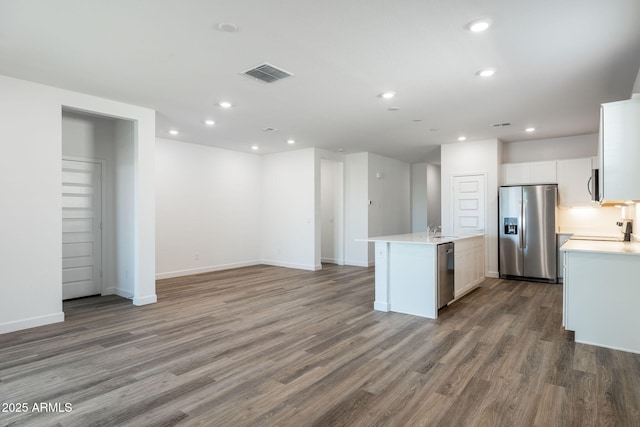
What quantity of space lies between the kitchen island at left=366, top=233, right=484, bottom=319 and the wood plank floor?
0.67 ft

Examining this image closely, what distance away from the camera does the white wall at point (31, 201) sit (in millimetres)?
3840

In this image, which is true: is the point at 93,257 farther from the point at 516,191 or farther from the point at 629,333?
the point at 516,191

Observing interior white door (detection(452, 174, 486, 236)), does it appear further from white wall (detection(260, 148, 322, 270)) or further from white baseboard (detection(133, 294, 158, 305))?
white baseboard (detection(133, 294, 158, 305))

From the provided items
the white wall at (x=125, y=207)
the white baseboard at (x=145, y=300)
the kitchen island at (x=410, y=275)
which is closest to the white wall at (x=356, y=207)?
the kitchen island at (x=410, y=275)

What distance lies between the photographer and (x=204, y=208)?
762cm

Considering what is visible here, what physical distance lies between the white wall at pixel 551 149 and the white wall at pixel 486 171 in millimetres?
443

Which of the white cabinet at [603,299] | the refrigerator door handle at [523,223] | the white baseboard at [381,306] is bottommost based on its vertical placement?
the white baseboard at [381,306]

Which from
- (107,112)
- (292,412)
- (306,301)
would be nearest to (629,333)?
(292,412)

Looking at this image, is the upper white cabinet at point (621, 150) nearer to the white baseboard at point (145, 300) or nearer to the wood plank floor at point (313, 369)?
the wood plank floor at point (313, 369)

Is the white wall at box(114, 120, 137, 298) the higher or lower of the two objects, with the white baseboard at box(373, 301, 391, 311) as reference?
higher

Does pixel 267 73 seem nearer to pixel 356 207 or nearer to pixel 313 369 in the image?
pixel 313 369

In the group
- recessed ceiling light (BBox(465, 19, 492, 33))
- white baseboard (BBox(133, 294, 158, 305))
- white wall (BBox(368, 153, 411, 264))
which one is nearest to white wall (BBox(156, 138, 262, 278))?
white baseboard (BBox(133, 294, 158, 305))

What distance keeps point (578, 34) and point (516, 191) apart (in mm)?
4153

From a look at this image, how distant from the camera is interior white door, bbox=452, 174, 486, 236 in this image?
7.11 meters
